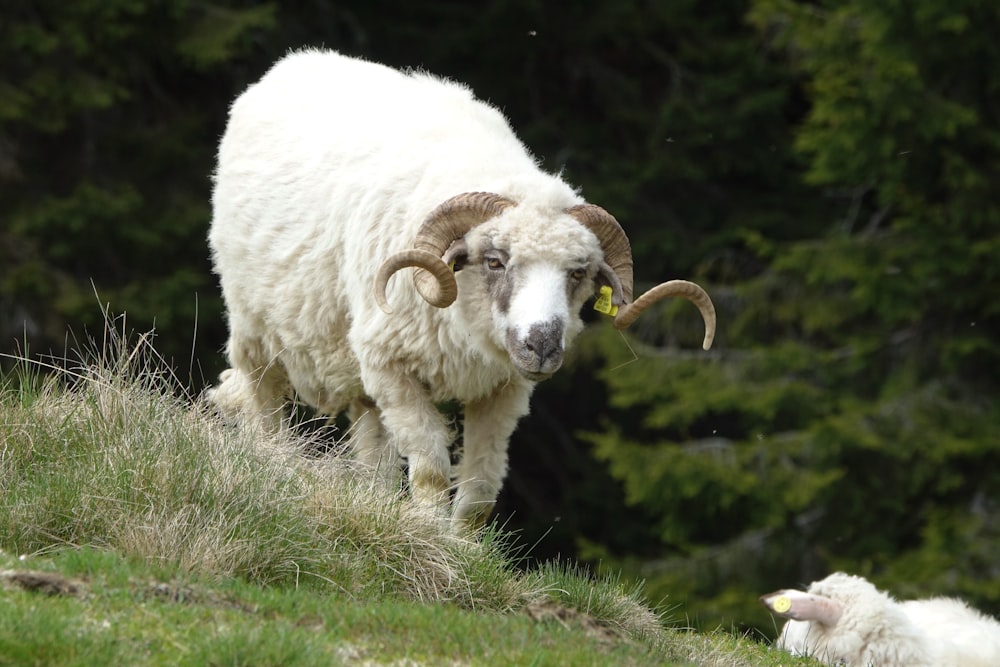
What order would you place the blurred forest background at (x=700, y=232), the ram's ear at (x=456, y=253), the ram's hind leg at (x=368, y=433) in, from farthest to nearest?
the blurred forest background at (x=700, y=232), the ram's hind leg at (x=368, y=433), the ram's ear at (x=456, y=253)

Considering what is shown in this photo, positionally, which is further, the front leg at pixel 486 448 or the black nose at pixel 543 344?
the front leg at pixel 486 448

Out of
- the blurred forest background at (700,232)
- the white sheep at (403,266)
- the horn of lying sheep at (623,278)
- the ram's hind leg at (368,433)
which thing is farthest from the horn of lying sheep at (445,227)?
the blurred forest background at (700,232)

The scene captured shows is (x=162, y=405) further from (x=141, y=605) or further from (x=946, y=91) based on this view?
(x=946, y=91)

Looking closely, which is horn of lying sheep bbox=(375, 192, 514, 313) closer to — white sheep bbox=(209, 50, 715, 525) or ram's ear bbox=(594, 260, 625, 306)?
white sheep bbox=(209, 50, 715, 525)

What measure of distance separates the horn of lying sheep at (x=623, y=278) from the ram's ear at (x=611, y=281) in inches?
0.6

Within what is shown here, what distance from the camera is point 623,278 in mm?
8281

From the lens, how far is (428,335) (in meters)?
8.28

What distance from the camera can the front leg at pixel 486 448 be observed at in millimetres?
8453

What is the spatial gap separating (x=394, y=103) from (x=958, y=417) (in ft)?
28.8

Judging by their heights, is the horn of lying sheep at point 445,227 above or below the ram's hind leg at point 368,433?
above

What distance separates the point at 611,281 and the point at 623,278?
0.10 m

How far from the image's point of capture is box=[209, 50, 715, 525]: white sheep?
7902mm

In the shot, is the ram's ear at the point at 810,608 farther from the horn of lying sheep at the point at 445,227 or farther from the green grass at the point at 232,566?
the horn of lying sheep at the point at 445,227

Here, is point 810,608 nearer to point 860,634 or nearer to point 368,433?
point 860,634
